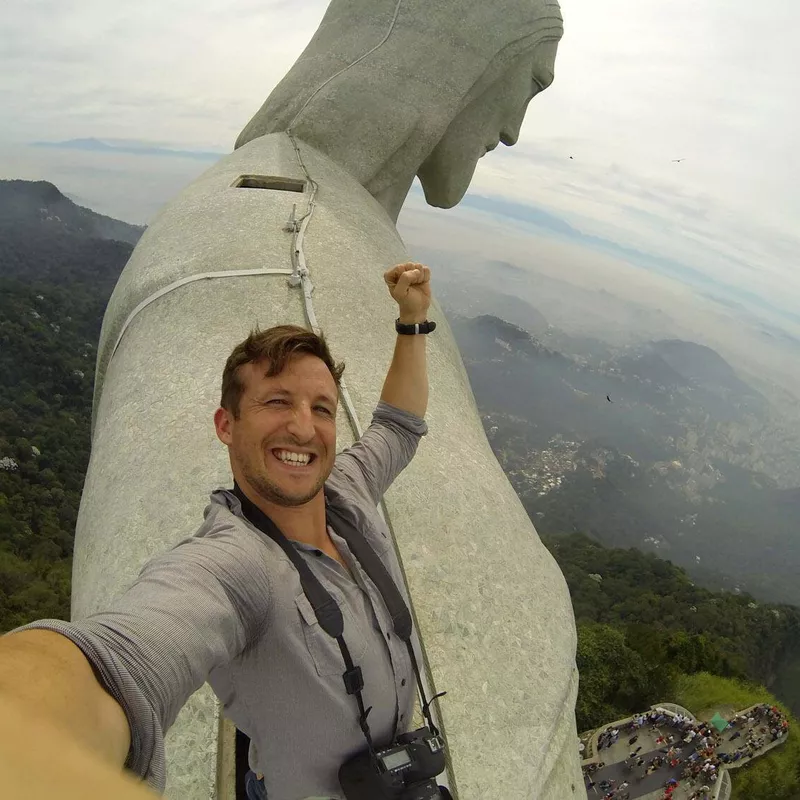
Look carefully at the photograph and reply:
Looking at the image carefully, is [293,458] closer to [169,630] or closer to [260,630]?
[260,630]

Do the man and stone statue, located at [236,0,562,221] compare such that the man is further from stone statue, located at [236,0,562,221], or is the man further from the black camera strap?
stone statue, located at [236,0,562,221]

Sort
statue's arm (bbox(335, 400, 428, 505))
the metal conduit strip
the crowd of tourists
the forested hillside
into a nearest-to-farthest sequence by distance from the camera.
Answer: statue's arm (bbox(335, 400, 428, 505)), the metal conduit strip, the crowd of tourists, the forested hillside

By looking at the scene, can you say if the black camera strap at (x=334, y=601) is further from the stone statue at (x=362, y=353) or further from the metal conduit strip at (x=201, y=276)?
the metal conduit strip at (x=201, y=276)

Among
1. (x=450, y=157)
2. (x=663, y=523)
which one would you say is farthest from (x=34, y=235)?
(x=663, y=523)

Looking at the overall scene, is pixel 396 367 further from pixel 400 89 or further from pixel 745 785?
pixel 745 785

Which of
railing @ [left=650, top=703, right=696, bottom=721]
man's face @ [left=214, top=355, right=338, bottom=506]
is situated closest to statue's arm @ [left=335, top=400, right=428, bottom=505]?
man's face @ [left=214, top=355, right=338, bottom=506]

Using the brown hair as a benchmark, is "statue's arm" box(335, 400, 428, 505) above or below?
below
